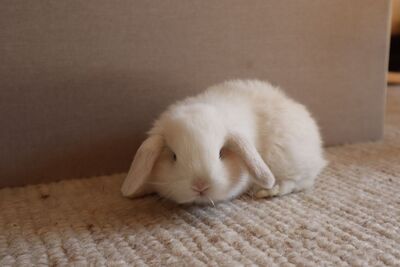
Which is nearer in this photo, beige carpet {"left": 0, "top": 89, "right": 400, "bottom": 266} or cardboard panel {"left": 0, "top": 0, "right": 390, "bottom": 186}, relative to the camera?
beige carpet {"left": 0, "top": 89, "right": 400, "bottom": 266}

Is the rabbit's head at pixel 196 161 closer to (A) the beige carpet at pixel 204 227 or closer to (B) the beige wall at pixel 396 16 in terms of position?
(A) the beige carpet at pixel 204 227

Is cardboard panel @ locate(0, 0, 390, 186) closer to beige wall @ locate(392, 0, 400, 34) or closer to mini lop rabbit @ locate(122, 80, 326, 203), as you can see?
mini lop rabbit @ locate(122, 80, 326, 203)

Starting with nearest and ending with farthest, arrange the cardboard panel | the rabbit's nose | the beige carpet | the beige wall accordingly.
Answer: the beige carpet
the rabbit's nose
the cardboard panel
the beige wall

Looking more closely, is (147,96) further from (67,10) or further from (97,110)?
(67,10)

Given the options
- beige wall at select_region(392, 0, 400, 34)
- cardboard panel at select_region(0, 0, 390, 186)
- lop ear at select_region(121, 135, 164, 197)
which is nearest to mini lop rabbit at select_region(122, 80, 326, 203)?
lop ear at select_region(121, 135, 164, 197)

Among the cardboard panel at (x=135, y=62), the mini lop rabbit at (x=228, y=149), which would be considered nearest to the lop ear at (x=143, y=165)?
the mini lop rabbit at (x=228, y=149)

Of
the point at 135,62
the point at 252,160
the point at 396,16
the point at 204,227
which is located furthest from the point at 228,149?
the point at 396,16

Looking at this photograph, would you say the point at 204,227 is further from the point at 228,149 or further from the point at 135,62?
the point at 135,62
